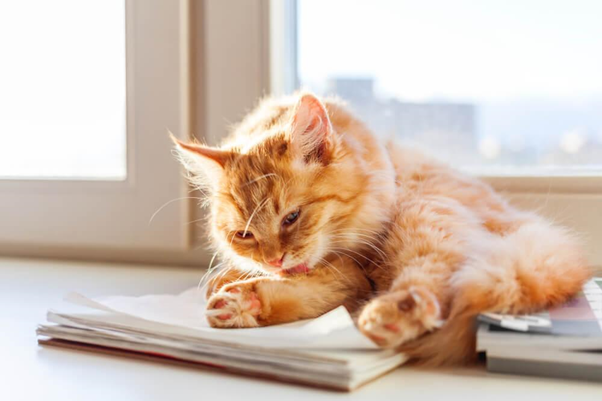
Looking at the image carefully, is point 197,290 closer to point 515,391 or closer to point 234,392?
point 234,392

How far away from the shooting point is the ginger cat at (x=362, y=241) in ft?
2.58

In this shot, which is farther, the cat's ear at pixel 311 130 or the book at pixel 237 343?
the cat's ear at pixel 311 130

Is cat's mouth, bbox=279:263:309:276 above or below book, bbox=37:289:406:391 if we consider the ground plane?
above

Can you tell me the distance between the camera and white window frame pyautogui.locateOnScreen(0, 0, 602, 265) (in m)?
1.52

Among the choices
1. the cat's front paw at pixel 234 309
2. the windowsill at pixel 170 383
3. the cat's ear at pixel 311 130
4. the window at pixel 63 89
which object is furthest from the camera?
the window at pixel 63 89

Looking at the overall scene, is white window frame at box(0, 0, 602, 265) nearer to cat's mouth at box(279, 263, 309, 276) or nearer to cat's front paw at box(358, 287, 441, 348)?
cat's mouth at box(279, 263, 309, 276)

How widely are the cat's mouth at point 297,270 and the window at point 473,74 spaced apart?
1.60 ft

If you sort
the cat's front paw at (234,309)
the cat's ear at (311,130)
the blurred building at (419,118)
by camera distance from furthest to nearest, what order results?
1. the blurred building at (419,118)
2. the cat's ear at (311,130)
3. the cat's front paw at (234,309)

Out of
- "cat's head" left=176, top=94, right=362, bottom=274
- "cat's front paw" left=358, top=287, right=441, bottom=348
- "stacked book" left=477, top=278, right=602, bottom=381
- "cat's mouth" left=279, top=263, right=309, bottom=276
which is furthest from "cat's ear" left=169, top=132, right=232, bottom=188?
"stacked book" left=477, top=278, right=602, bottom=381

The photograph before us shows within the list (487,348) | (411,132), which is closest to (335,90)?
(411,132)

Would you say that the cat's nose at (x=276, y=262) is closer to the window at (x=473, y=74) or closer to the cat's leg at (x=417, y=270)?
the cat's leg at (x=417, y=270)

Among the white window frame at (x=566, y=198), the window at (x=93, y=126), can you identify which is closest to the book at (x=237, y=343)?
the window at (x=93, y=126)

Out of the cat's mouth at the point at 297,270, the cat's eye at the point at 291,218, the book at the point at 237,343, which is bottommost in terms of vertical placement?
the book at the point at 237,343

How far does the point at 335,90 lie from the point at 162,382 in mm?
1055
